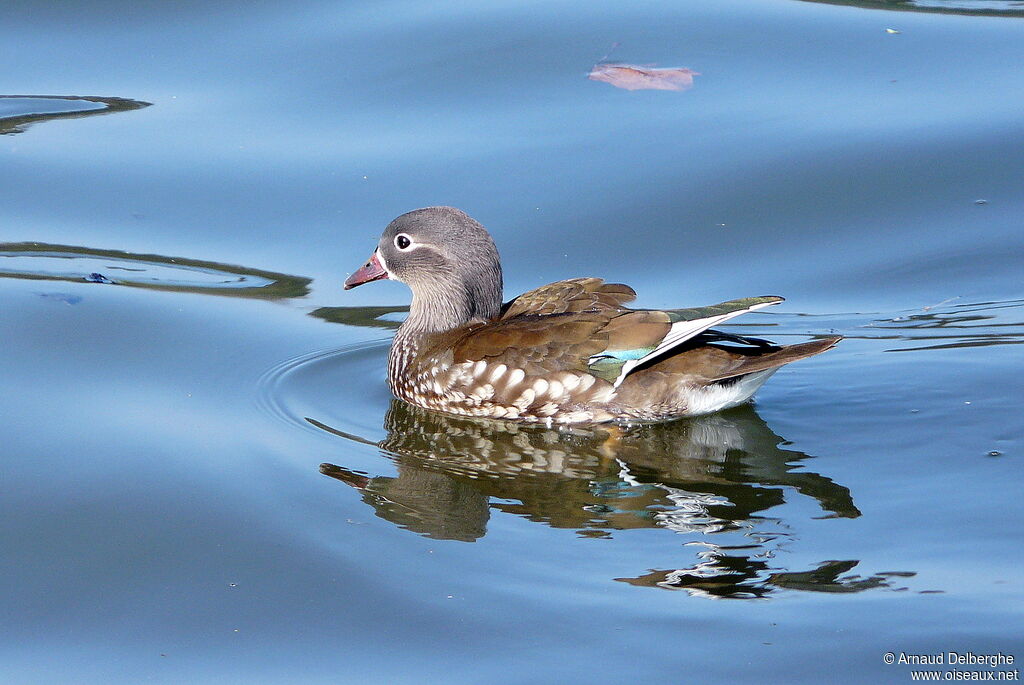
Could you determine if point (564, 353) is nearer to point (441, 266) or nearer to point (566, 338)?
point (566, 338)

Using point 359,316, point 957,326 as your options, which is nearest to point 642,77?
point 359,316

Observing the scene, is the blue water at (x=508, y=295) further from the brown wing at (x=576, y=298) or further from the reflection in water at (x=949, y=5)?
the brown wing at (x=576, y=298)

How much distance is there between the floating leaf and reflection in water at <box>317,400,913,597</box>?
4651 mm

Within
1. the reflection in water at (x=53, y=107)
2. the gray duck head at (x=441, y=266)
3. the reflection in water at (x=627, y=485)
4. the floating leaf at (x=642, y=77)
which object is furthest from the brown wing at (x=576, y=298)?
the reflection in water at (x=53, y=107)

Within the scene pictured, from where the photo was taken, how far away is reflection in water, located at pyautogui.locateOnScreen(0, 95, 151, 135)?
1118 cm

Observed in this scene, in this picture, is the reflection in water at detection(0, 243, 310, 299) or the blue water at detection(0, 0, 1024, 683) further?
the reflection in water at detection(0, 243, 310, 299)

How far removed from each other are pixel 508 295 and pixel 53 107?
4.64m

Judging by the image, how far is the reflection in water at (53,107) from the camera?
11180 mm

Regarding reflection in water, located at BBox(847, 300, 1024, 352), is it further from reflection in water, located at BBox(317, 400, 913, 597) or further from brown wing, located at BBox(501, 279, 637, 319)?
brown wing, located at BBox(501, 279, 637, 319)

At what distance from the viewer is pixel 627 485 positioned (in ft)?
21.6

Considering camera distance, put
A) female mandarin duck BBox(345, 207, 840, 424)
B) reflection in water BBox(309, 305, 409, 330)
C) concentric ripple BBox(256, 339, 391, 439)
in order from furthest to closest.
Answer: reflection in water BBox(309, 305, 409, 330)
concentric ripple BBox(256, 339, 391, 439)
female mandarin duck BBox(345, 207, 840, 424)

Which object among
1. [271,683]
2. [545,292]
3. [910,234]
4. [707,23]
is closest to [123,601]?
[271,683]

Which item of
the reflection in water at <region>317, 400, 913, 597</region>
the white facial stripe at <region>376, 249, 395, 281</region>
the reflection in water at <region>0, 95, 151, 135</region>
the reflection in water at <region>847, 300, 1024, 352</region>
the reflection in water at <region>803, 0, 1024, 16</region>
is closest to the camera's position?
the reflection in water at <region>317, 400, 913, 597</region>

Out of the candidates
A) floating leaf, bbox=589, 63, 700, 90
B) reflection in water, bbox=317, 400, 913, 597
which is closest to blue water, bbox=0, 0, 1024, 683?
reflection in water, bbox=317, 400, 913, 597
